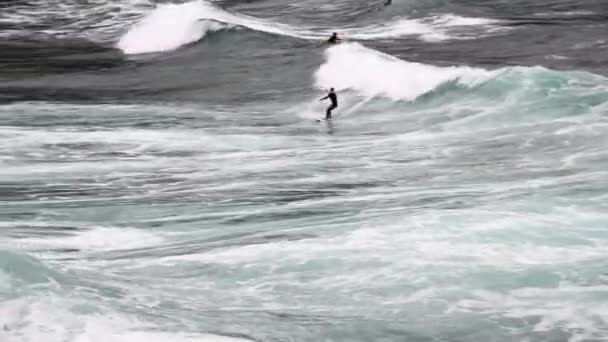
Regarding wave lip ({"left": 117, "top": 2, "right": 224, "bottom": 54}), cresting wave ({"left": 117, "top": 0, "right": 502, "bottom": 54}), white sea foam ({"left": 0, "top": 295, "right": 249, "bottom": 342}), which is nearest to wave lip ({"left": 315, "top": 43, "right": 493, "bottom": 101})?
cresting wave ({"left": 117, "top": 0, "right": 502, "bottom": 54})

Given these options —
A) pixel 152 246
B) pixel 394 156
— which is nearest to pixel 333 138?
pixel 394 156

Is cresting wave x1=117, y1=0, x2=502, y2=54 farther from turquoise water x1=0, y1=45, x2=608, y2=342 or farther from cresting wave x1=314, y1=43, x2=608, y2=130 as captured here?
turquoise water x1=0, y1=45, x2=608, y2=342

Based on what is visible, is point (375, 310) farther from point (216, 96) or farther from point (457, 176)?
point (216, 96)

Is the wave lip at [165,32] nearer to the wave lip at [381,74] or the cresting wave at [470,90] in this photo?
the wave lip at [381,74]

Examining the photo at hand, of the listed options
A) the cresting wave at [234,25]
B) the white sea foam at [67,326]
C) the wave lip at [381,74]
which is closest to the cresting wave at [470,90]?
the wave lip at [381,74]

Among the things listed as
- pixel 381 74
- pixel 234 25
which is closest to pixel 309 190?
pixel 381 74

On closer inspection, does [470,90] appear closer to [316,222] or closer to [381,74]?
[381,74]
